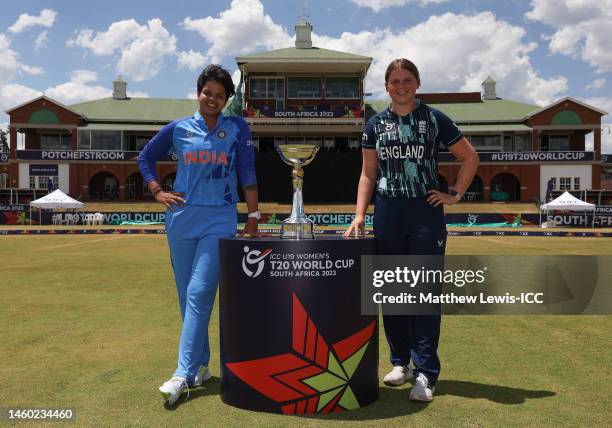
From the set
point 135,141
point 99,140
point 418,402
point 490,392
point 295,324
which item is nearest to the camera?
point 295,324

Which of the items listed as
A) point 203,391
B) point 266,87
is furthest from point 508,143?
point 203,391

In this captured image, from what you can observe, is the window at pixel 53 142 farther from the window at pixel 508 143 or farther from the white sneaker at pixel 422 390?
the white sneaker at pixel 422 390

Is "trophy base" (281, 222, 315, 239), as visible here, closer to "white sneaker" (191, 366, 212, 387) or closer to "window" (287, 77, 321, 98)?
"white sneaker" (191, 366, 212, 387)

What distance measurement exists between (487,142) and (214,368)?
153ft

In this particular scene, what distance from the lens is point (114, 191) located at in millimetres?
47500

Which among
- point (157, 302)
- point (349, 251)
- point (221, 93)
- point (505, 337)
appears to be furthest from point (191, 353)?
point (157, 302)

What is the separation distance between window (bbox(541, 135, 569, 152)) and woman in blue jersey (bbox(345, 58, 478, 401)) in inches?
1929

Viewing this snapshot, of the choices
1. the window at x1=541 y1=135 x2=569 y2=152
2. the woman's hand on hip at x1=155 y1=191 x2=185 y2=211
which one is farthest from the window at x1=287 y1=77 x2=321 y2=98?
the woman's hand on hip at x1=155 y1=191 x2=185 y2=211

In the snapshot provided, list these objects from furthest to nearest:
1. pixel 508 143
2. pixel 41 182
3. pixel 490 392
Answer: pixel 508 143 → pixel 41 182 → pixel 490 392

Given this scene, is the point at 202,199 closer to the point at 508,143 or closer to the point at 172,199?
the point at 172,199

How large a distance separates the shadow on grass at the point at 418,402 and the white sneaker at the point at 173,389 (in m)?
0.85

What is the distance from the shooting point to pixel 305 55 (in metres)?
43.4

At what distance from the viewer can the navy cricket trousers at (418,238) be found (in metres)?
3.95

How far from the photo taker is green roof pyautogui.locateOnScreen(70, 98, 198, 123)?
47.6 metres
